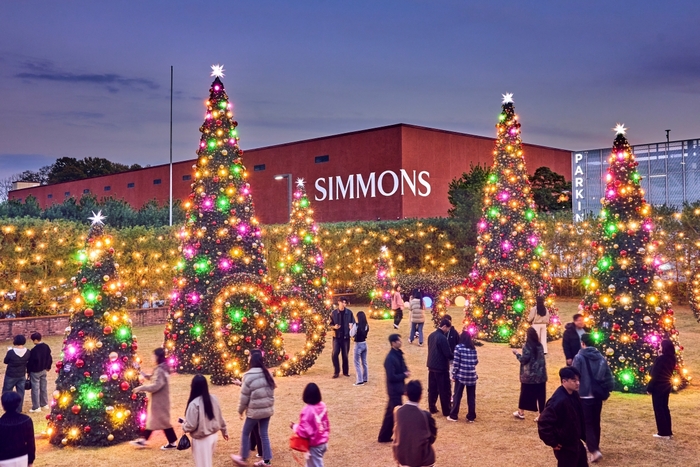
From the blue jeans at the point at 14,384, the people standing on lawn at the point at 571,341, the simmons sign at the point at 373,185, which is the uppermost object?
the simmons sign at the point at 373,185

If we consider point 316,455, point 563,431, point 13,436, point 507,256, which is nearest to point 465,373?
point 316,455

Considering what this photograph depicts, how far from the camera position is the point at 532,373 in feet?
36.0

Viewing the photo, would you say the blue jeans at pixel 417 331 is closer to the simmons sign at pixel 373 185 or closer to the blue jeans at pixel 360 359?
the blue jeans at pixel 360 359

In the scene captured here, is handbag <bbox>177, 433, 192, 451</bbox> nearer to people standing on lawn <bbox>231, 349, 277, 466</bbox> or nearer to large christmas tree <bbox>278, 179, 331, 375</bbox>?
people standing on lawn <bbox>231, 349, 277, 466</bbox>

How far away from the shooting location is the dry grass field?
31.3ft

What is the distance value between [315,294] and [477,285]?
613cm

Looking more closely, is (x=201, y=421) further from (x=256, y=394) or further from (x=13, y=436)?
(x=13, y=436)

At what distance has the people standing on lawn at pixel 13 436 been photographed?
7008 millimetres

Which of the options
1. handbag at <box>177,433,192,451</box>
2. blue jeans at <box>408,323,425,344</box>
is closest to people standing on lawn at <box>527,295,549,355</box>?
blue jeans at <box>408,323,425,344</box>

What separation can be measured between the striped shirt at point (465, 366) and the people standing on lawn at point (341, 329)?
4200mm

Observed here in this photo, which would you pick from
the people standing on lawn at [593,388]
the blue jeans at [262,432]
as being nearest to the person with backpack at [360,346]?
the blue jeans at [262,432]

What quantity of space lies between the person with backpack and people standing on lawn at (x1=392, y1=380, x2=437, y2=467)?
7.59 metres

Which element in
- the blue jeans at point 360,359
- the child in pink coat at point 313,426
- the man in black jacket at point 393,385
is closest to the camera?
the child in pink coat at point 313,426

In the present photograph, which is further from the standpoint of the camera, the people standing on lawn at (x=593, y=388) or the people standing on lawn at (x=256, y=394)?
the people standing on lawn at (x=593, y=388)
